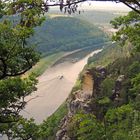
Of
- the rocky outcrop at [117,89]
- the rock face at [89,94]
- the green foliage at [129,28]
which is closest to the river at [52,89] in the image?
the rock face at [89,94]

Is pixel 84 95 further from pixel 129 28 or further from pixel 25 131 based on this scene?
pixel 25 131

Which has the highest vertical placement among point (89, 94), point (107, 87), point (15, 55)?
point (15, 55)

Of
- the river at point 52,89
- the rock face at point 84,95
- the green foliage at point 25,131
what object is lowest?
the river at point 52,89

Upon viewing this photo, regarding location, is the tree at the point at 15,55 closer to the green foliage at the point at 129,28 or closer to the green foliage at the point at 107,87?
the green foliage at the point at 129,28

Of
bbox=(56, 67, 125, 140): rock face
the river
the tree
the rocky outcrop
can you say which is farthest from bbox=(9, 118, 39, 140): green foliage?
the river

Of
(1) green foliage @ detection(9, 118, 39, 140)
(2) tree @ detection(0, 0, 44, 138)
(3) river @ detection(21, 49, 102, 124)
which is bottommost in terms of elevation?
(3) river @ detection(21, 49, 102, 124)

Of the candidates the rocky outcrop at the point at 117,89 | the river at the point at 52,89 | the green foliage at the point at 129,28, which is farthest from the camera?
the river at the point at 52,89

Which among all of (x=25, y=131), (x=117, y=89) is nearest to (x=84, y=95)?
(x=117, y=89)

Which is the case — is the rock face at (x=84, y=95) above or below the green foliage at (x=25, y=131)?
below

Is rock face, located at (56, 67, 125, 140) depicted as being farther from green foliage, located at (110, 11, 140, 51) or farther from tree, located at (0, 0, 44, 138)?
tree, located at (0, 0, 44, 138)
